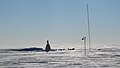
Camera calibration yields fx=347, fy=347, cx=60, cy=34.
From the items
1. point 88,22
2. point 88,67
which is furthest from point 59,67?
point 88,22

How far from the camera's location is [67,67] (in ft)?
74.7

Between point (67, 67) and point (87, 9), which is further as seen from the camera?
point (87, 9)

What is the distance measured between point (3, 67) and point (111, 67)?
711 cm

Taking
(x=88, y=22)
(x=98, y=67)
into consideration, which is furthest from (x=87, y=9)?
(x=98, y=67)

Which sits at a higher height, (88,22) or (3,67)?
(88,22)

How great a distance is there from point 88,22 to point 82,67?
39.8 meters

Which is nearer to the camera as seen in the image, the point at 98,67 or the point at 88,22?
the point at 98,67

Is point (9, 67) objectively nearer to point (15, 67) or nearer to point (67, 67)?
point (15, 67)

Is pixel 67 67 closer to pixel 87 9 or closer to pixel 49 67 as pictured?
pixel 49 67

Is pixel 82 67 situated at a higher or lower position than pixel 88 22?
lower

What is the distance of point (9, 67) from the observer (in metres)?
23.1

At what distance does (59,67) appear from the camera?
74.7ft

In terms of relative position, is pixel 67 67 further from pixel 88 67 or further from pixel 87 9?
pixel 87 9

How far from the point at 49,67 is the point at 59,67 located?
26.0 inches
